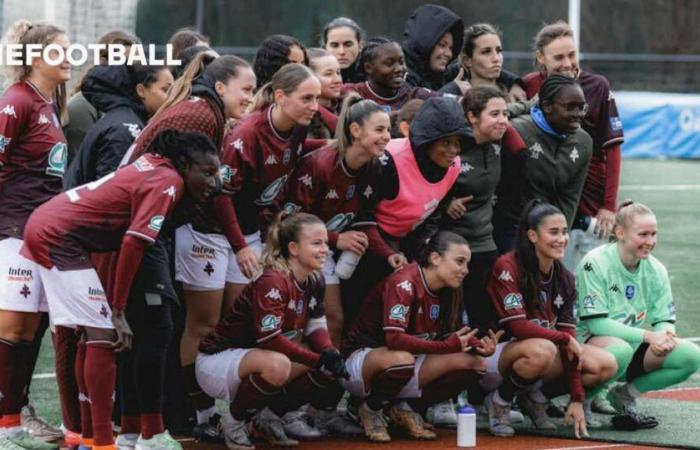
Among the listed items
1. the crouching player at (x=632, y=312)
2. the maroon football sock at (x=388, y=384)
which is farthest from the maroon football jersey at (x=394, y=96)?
the maroon football sock at (x=388, y=384)

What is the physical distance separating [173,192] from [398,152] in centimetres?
164

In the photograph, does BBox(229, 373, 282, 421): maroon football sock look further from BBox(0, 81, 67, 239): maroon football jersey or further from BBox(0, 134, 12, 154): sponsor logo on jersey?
BBox(0, 134, 12, 154): sponsor logo on jersey

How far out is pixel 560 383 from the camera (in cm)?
727

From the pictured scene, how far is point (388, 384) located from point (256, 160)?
1236 millimetres

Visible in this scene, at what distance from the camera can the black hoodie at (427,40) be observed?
8375 millimetres

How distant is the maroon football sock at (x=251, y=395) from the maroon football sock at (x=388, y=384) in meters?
0.54

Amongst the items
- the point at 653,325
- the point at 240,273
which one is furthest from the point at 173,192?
the point at 653,325

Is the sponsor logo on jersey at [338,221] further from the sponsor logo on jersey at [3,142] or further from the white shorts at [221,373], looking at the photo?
the sponsor logo on jersey at [3,142]

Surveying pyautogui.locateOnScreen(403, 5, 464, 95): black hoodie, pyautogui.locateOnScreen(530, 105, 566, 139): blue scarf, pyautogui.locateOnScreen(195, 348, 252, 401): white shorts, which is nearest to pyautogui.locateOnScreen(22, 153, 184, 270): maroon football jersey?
pyautogui.locateOnScreen(195, 348, 252, 401): white shorts

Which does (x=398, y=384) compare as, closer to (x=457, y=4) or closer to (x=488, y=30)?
(x=488, y=30)

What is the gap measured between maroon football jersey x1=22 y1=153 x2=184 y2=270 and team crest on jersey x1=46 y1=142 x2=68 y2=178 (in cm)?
63

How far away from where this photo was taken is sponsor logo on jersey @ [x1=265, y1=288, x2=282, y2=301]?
654cm

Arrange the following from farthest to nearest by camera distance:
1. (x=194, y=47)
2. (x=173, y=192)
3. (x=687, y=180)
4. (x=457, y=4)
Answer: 1. (x=457, y=4)
2. (x=687, y=180)
3. (x=194, y=47)
4. (x=173, y=192)

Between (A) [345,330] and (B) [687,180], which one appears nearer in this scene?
(A) [345,330]
